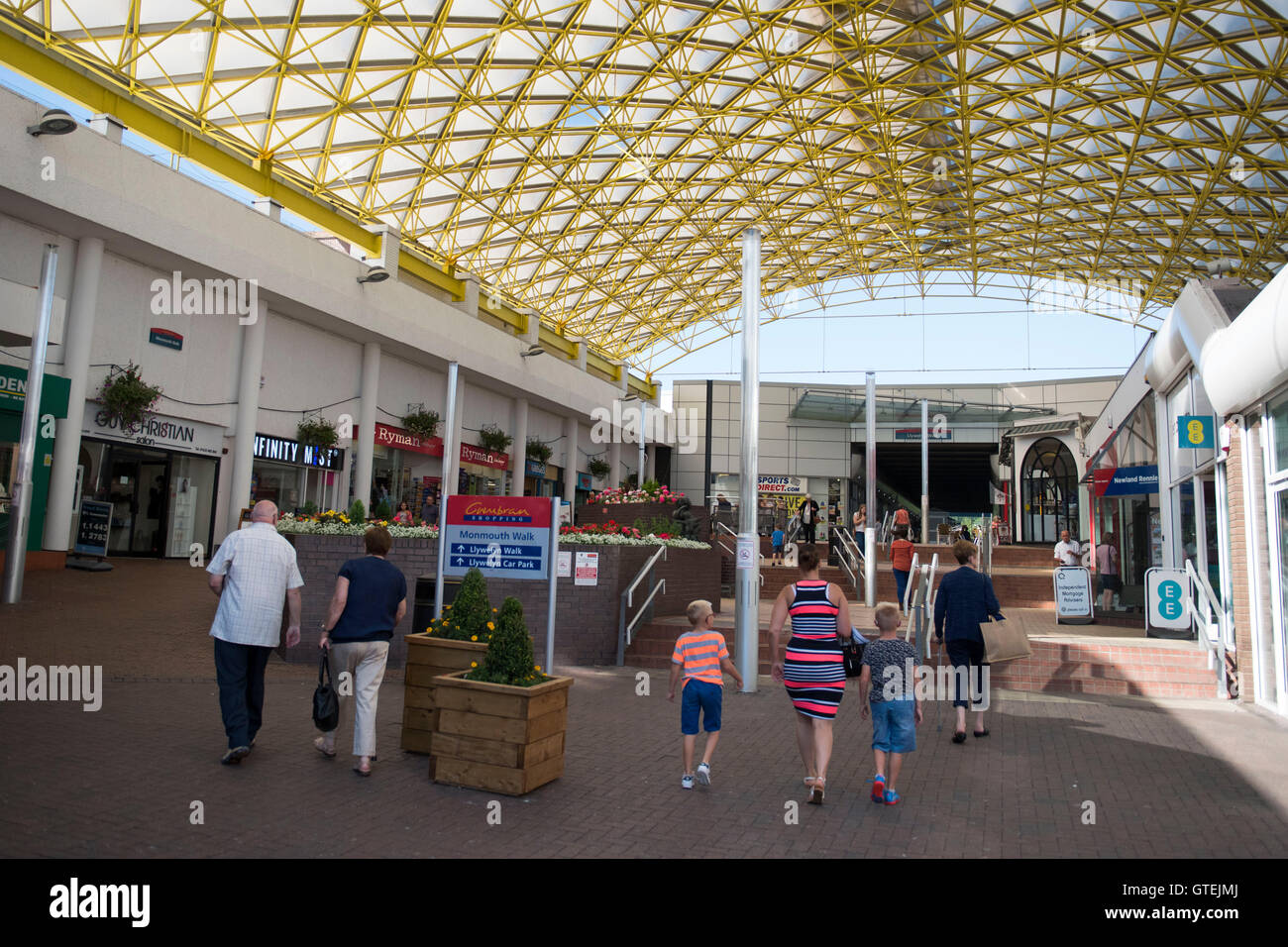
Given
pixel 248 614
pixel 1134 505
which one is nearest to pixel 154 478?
pixel 248 614

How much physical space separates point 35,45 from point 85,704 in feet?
54.8

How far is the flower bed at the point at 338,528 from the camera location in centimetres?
1122

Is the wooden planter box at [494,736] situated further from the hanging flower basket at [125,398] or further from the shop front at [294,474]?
the shop front at [294,474]

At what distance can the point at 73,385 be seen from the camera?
16.9m

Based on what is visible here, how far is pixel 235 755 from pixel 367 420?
70.3 ft

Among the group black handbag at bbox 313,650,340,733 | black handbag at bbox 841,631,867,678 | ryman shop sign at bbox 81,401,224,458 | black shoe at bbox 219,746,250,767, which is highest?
ryman shop sign at bbox 81,401,224,458

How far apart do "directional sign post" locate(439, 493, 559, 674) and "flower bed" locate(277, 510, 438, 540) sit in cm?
267

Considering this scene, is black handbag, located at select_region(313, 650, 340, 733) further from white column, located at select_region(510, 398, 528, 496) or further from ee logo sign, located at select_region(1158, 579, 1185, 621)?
white column, located at select_region(510, 398, 528, 496)

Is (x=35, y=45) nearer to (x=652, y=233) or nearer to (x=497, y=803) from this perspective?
(x=497, y=803)

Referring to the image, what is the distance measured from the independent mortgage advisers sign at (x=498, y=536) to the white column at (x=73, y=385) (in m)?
12.4

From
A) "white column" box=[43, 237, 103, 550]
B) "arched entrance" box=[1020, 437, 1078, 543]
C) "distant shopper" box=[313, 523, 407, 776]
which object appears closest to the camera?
"distant shopper" box=[313, 523, 407, 776]

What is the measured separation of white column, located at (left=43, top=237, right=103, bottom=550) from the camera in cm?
1645

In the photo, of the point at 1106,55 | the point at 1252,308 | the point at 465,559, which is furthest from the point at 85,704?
the point at 1106,55

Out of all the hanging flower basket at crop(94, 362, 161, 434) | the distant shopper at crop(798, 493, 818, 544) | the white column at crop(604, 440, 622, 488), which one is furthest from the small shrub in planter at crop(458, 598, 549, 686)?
the white column at crop(604, 440, 622, 488)
